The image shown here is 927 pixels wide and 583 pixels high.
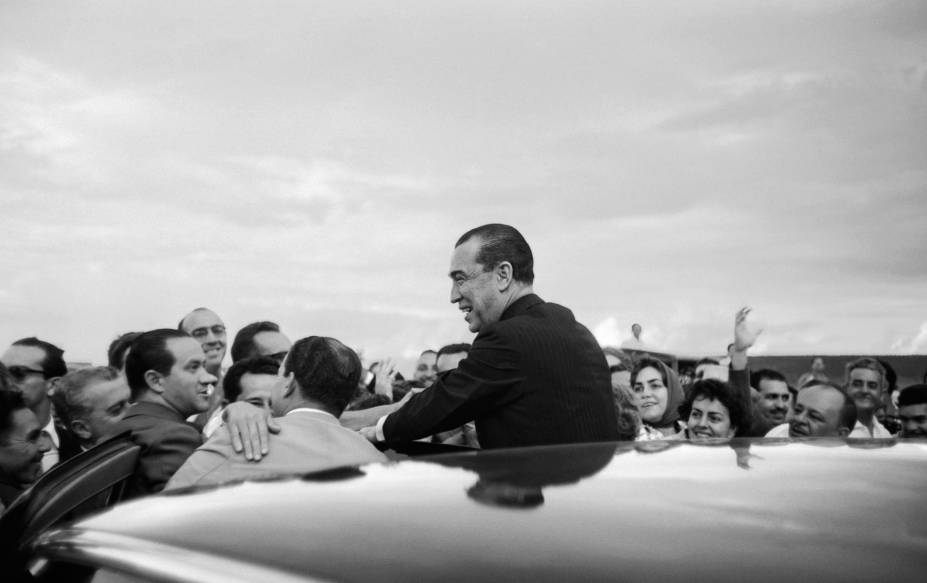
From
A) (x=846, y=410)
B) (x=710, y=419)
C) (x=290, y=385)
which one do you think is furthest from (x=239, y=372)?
(x=846, y=410)

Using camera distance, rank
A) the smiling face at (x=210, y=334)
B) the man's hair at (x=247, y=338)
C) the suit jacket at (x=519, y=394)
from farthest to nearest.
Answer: the smiling face at (x=210, y=334) → the man's hair at (x=247, y=338) → the suit jacket at (x=519, y=394)

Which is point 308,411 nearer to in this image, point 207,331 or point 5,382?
point 5,382

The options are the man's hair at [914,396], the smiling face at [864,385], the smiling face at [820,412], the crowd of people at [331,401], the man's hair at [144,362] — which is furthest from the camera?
the smiling face at [864,385]

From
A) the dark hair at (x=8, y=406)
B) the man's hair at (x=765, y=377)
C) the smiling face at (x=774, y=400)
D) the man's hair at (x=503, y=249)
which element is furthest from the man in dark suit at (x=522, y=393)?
the man's hair at (x=765, y=377)

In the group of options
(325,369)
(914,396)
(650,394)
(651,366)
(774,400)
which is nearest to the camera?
(325,369)

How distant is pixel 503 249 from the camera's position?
4.23 metres

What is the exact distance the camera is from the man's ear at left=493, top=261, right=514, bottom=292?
4.21 meters

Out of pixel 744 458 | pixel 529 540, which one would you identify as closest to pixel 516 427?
pixel 744 458

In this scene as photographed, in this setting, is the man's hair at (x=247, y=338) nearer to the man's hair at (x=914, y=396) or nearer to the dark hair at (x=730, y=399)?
the dark hair at (x=730, y=399)

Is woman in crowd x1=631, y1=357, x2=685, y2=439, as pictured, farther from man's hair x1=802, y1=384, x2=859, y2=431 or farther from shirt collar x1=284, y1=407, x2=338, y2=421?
shirt collar x1=284, y1=407, x2=338, y2=421

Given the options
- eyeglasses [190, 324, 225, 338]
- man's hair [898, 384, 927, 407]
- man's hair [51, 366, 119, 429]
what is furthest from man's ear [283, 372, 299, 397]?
man's hair [898, 384, 927, 407]

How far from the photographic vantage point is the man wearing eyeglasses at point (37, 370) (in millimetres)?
6340

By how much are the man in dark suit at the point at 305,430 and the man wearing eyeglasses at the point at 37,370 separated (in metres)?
3.30

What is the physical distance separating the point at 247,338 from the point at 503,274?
3.17m
